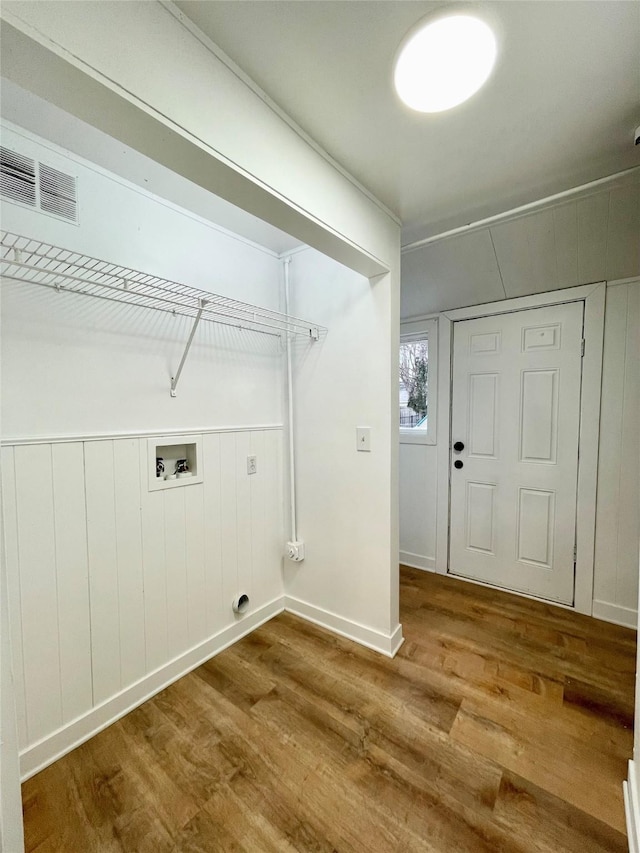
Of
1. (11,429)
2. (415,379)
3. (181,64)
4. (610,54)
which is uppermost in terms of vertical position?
(610,54)

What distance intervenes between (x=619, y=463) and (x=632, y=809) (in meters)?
1.63

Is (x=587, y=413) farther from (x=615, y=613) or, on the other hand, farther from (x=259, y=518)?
(x=259, y=518)

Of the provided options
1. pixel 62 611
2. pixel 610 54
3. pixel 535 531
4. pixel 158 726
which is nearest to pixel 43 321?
pixel 62 611

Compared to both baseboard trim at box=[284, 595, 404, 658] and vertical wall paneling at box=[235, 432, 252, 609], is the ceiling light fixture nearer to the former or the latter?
vertical wall paneling at box=[235, 432, 252, 609]

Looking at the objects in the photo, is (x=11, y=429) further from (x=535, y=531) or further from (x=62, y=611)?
(x=535, y=531)

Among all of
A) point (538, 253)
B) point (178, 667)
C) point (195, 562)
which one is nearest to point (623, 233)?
point (538, 253)

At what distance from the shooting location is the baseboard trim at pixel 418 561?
9.23ft

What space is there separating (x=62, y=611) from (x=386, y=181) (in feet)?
7.43

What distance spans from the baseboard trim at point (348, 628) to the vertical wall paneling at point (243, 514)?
1.15ft

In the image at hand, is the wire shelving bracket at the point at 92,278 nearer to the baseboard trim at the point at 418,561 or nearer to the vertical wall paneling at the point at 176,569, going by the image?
the vertical wall paneling at the point at 176,569

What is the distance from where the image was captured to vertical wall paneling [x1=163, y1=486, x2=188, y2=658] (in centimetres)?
167

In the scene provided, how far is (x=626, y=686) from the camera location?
5.27 feet

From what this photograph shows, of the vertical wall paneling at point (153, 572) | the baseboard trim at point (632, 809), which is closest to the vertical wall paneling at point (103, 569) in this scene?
the vertical wall paneling at point (153, 572)

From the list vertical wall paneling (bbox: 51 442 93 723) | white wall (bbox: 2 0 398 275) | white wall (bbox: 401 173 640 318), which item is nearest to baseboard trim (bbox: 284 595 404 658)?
vertical wall paneling (bbox: 51 442 93 723)
